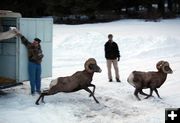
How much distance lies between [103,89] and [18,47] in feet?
10.6

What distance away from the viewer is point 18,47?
43.7 feet

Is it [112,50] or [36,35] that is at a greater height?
[36,35]

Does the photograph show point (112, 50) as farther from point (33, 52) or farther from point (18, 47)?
point (18, 47)

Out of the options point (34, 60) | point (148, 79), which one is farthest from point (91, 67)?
point (148, 79)

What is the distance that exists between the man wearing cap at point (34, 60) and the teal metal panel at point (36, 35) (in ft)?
0.67

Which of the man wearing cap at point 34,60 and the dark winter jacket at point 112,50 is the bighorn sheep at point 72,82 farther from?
the dark winter jacket at point 112,50

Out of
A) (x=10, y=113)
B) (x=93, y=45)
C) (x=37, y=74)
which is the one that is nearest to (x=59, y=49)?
(x=93, y=45)

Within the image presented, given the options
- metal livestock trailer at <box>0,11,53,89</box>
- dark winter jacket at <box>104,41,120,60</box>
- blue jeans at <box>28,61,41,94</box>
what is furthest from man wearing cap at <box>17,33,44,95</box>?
dark winter jacket at <box>104,41,120,60</box>

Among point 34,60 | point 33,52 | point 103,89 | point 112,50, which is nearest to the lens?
point 33,52

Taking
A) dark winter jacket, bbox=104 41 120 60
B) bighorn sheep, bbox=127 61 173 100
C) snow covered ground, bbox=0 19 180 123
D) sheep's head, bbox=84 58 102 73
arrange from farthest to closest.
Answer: dark winter jacket, bbox=104 41 120 60 → bighorn sheep, bbox=127 61 173 100 → sheep's head, bbox=84 58 102 73 → snow covered ground, bbox=0 19 180 123

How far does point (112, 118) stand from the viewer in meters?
11.4

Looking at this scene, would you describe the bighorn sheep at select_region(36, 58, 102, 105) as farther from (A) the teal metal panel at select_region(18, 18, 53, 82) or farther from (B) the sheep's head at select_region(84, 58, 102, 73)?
(A) the teal metal panel at select_region(18, 18, 53, 82)

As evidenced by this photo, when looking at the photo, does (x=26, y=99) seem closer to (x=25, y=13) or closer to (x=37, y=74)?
(x=37, y=74)

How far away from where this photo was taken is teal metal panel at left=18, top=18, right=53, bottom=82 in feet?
43.9
